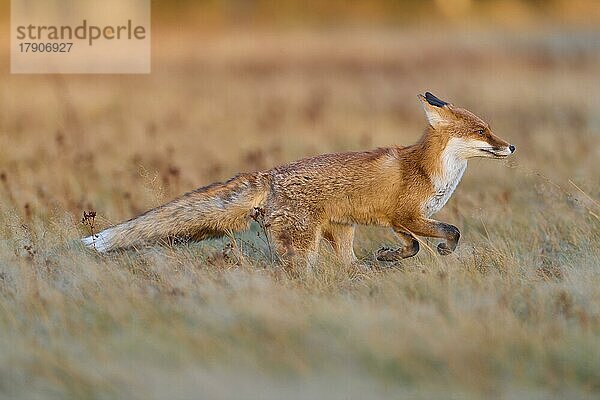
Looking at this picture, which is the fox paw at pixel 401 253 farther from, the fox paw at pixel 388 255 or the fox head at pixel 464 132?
the fox head at pixel 464 132

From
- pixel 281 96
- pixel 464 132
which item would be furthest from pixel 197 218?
pixel 281 96

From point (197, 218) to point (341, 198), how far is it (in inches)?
45.9

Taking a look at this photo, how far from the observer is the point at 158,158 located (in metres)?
13.5

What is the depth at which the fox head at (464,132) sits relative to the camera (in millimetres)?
8047

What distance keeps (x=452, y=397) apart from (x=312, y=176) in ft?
9.27

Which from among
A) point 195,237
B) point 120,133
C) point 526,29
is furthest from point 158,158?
point 526,29

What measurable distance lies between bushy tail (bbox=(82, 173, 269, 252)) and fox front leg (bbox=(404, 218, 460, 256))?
1.24 metres

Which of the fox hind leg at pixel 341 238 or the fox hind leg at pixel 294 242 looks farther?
the fox hind leg at pixel 341 238

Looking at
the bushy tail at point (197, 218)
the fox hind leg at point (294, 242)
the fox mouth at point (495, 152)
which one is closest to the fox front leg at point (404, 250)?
the fox hind leg at point (294, 242)

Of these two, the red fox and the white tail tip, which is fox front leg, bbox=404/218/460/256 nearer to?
the red fox

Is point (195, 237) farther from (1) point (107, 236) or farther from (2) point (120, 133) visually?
(2) point (120, 133)

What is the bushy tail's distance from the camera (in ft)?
26.1

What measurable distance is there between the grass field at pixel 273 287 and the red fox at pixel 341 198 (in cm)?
19

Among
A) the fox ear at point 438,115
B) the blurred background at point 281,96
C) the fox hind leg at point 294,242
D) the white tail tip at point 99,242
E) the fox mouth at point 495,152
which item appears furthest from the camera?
the blurred background at point 281,96
